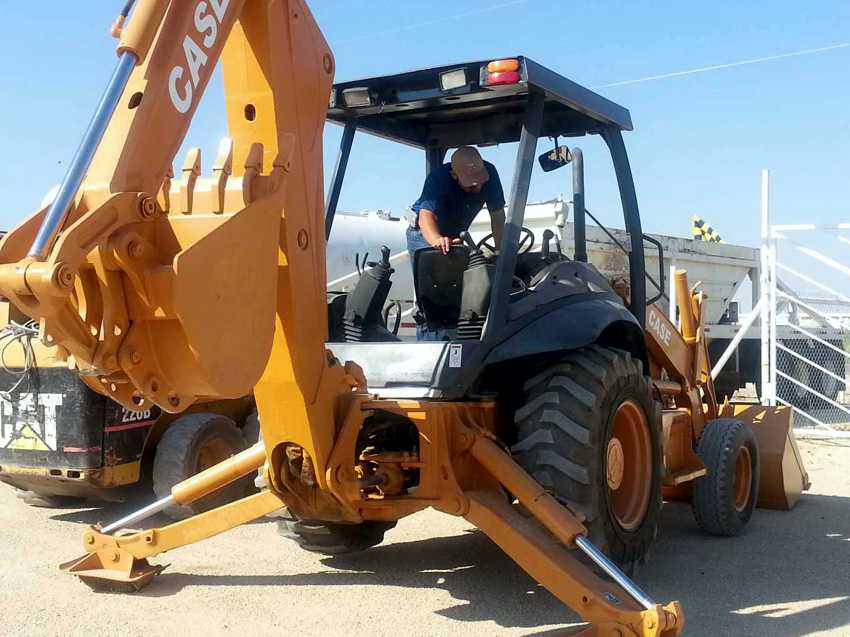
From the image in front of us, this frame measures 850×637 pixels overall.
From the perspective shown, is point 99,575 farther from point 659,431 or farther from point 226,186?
point 659,431

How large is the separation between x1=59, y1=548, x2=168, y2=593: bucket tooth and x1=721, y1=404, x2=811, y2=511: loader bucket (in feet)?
14.9

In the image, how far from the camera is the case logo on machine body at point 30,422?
6.73m

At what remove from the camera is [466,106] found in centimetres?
543

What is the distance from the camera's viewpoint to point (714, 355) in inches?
602

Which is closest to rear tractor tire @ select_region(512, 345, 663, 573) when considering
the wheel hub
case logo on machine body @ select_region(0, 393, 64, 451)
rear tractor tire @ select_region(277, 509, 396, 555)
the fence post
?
the wheel hub

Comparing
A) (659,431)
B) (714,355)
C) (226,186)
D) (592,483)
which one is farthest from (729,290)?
(226,186)

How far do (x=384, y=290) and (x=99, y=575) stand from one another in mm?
2125

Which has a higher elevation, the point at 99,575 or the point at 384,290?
the point at 384,290

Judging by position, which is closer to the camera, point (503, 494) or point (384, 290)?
point (503, 494)

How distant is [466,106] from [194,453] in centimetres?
323

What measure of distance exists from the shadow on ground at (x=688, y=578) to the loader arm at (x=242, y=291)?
57 centimetres

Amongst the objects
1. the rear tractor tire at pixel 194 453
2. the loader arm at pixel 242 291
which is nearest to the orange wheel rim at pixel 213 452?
the rear tractor tire at pixel 194 453

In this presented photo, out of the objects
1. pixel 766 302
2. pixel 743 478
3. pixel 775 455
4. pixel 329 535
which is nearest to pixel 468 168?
pixel 329 535

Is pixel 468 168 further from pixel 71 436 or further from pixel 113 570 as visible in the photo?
pixel 71 436
